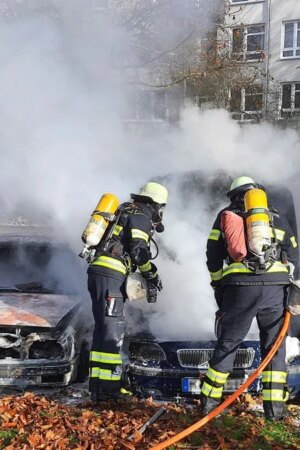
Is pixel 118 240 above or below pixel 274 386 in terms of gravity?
above

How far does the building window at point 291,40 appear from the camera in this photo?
26219 mm

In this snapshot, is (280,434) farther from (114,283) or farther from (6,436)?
(6,436)

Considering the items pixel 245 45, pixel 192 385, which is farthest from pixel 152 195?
pixel 245 45

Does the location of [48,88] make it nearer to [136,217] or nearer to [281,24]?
[136,217]

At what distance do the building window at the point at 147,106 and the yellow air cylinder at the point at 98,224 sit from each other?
4237mm

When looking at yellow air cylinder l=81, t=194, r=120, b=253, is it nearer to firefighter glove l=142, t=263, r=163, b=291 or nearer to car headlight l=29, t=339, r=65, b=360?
firefighter glove l=142, t=263, r=163, b=291

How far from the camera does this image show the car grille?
13.9 ft

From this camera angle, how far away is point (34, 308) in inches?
207

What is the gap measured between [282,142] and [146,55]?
3.19 metres

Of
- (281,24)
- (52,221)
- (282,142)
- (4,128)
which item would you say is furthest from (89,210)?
(281,24)

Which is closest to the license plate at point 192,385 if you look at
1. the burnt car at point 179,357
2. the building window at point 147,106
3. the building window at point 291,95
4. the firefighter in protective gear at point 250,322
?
the burnt car at point 179,357

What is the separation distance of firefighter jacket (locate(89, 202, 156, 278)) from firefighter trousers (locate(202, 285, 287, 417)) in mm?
855

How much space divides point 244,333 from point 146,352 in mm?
907

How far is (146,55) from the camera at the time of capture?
343 inches
